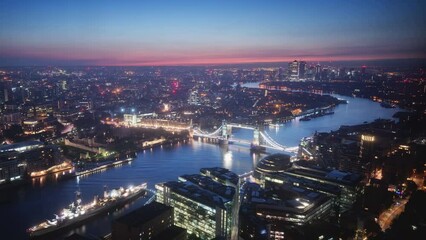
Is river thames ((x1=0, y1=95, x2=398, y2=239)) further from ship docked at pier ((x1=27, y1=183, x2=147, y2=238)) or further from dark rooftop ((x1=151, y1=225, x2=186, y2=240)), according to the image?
dark rooftop ((x1=151, y1=225, x2=186, y2=240))

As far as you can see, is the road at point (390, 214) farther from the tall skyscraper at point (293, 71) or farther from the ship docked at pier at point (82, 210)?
the tall skyscraper at point (293, 71)

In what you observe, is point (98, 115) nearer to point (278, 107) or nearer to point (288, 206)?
point (278, 107)

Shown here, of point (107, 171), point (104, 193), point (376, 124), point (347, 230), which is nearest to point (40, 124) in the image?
point (107, 171)

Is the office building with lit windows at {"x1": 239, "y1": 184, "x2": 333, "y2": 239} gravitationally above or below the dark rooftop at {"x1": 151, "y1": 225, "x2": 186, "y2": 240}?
below

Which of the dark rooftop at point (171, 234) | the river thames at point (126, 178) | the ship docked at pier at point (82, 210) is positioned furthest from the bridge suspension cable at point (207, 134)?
the dark rooftop at point (171, 234)

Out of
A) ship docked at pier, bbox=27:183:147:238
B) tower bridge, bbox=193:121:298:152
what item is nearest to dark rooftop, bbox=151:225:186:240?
ship docked at pier, bbox=27:183:147:238

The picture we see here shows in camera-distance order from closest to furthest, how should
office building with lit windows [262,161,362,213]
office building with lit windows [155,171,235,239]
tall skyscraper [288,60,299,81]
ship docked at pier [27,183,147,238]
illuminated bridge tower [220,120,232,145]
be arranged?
1. office building with lit windows [155,171,235,239]
2. ship docked at pier [27,183,147,238]
3. office building with lit windows [262,161,362,213]
4. illuminated bridge tower [220,120,232,145]
5. tall skyscraper [288,60,299,81]
